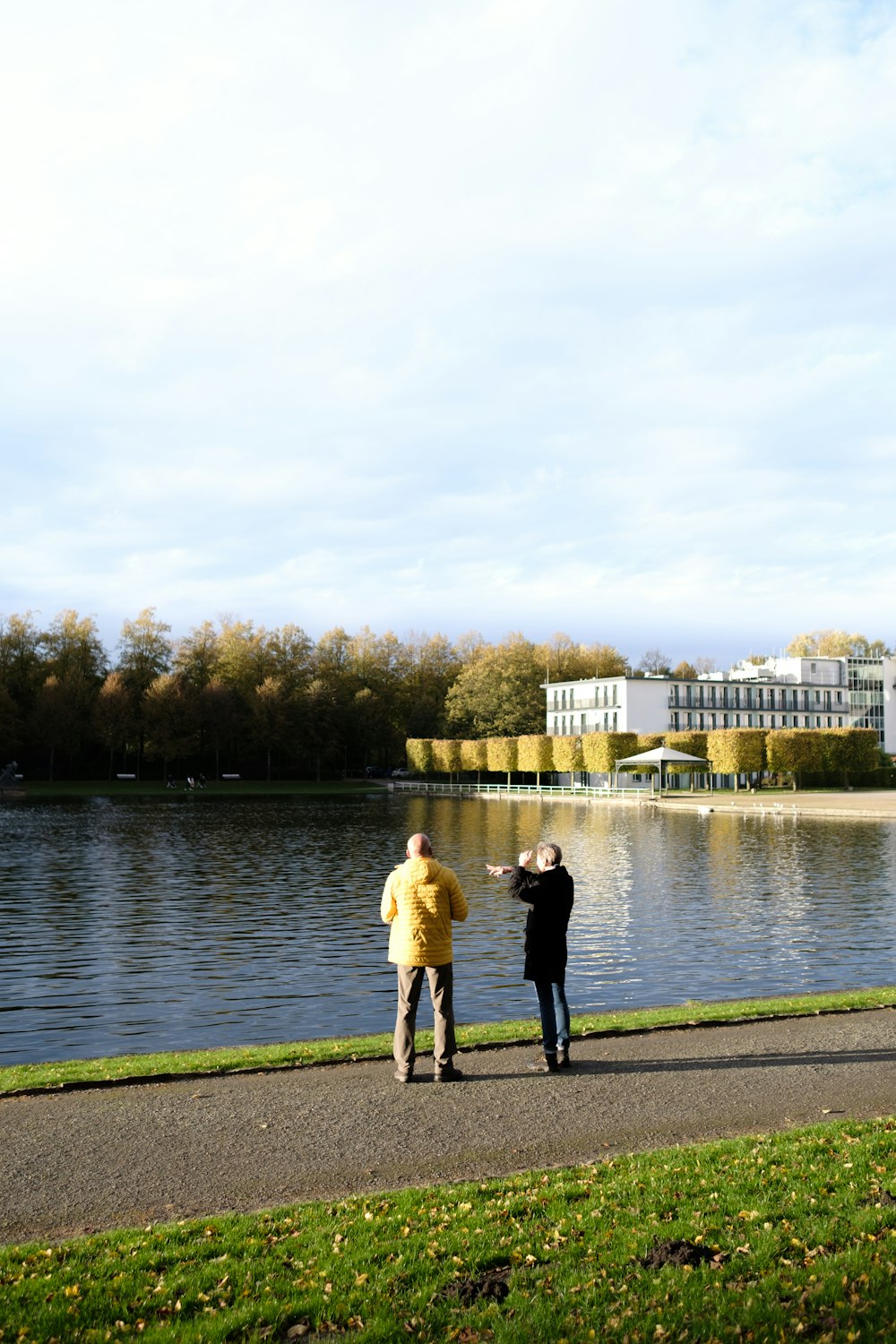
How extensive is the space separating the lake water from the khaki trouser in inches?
195

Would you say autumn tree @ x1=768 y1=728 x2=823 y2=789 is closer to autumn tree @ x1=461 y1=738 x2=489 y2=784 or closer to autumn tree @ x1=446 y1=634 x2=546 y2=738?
autumn tree @ x1=461 y1=738 x2=489 y2=784

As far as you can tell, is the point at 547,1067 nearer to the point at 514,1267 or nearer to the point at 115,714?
the point at 514,1267

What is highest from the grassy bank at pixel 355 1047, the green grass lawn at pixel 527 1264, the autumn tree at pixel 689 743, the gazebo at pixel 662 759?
the autumn tree at pixel 689 743

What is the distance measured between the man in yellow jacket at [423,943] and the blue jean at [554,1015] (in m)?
0.94

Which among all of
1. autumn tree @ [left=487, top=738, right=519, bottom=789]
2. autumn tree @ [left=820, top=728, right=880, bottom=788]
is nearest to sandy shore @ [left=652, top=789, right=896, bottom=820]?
autumn tree @ [left=820, top=728, right=880, bottom=788]

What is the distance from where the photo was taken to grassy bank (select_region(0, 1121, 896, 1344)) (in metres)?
5.66

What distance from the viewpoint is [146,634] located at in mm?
125312

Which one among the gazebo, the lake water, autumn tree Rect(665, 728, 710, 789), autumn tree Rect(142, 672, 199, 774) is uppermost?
autumn tree Rect(142, 672, 199, 774)

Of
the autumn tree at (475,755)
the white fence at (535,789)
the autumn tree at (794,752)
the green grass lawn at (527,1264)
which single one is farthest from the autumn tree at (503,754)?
the green grass lawn at (527,1264)

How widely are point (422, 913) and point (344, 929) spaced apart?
49.1 feet

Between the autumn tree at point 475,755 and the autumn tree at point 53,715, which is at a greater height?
the autumn tree at point 53,715

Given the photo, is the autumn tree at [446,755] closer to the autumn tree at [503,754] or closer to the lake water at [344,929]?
the autumn tree at [503,754]

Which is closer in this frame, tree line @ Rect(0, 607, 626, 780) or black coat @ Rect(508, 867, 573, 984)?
black coat @ Rect(508, 867, 573, 984)

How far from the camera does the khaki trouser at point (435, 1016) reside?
1090cm
